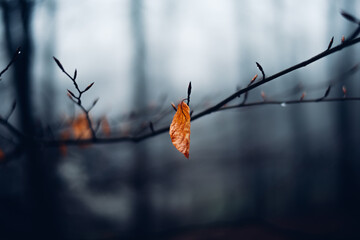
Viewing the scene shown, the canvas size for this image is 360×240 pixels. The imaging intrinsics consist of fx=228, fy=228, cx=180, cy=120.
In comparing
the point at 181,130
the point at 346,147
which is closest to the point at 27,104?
the point at 181,130

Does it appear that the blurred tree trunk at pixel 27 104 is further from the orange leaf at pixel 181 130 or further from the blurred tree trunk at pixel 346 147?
the blurred tree trunk at pixel 346 147

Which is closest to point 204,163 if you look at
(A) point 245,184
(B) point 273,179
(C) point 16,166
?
(A) point 245,184

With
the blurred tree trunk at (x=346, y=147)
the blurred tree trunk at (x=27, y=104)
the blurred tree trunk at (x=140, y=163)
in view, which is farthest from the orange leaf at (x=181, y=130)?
the blurred tree trunk at (x=346, y=147)

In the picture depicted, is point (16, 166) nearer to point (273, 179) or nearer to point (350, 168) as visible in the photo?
point (273, 179)

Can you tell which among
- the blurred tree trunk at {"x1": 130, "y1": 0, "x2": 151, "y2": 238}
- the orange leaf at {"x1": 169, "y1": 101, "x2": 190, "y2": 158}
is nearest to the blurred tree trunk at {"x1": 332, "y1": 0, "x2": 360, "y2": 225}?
the blurred tree trunk at {"x1": 130, "y1": 0, "x2": 151, "y2": 238}

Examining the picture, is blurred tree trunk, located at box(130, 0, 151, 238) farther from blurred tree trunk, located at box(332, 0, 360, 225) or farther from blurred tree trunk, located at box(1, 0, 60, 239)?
blurred tree trunk, located at box(332, 0, 360, 225)

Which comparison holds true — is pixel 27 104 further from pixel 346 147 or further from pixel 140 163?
pixel 346 147
